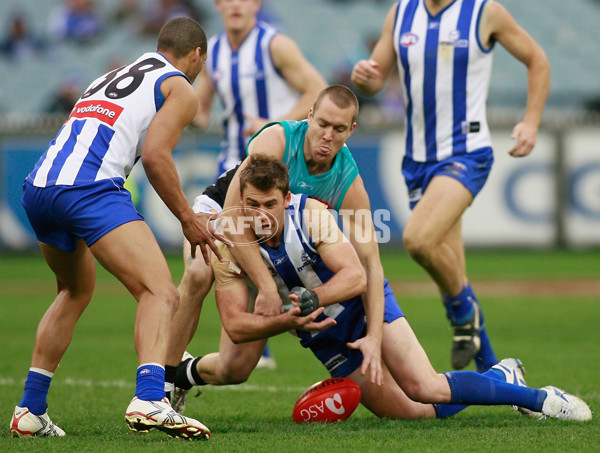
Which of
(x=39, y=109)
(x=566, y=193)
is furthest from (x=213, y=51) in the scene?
(x=39, y=109)

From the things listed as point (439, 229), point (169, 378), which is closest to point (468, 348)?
point (439, 229)

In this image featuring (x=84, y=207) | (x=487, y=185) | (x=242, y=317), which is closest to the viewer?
(x=84, y=207)

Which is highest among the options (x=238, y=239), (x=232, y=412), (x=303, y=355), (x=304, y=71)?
(x=304, y=71)

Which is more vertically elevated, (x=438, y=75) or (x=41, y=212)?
(x=438, y=75)

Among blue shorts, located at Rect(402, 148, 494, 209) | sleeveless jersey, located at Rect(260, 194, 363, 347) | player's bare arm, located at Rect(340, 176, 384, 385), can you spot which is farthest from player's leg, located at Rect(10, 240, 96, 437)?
blue shorts, located at Rect(402, 148, 494, 209)

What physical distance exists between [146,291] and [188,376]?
1.08 meters

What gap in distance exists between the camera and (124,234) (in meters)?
4.48

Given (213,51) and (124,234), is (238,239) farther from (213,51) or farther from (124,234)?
(213,51)

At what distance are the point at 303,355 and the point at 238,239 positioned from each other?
11.7 feet

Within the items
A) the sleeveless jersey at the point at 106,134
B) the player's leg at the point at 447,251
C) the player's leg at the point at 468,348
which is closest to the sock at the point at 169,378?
the sleeveless jersey at the point at 106,134

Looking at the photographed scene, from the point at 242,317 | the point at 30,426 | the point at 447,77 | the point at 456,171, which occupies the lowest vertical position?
the point at 30,426

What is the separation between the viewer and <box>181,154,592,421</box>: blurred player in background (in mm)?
4723

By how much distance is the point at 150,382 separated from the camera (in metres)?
4.37

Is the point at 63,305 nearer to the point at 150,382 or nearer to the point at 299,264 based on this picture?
the point at 150,382
